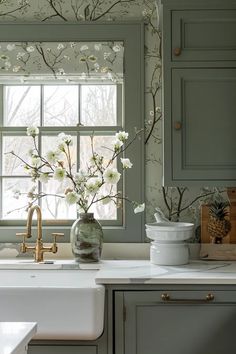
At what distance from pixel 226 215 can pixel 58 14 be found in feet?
4.93

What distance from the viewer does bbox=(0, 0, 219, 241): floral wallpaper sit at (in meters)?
2.91

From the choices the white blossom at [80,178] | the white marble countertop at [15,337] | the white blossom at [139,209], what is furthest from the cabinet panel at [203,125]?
A: the white marble countertop at [15,337]

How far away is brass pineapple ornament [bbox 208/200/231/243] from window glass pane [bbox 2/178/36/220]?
108 cm

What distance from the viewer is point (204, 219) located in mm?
2830

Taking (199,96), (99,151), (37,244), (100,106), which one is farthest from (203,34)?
(37,244)

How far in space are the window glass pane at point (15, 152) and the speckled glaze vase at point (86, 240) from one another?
60cm

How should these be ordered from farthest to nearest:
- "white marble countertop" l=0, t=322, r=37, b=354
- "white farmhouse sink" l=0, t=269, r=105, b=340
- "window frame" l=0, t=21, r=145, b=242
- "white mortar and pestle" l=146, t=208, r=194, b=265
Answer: "window frame" l=0, t=21, r=145, b=242 < "white mortar and pestle" l=146, t=208, r=194, b=265 < "white farmhouse sink" l=0, t=269, r=105, b=340 < "white marble countertop" l=0, t=322, r=37, b=354

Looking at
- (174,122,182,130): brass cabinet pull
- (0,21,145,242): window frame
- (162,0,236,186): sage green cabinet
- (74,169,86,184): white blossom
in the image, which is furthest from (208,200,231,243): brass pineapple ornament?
(74,169,86,184): white blossom

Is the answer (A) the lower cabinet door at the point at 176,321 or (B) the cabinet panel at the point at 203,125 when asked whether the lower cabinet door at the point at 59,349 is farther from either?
(B) the cabinet panel at the point at 203,125

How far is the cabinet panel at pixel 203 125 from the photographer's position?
258 centimetres

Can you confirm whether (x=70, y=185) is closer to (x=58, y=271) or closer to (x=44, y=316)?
(x=58, y=271)

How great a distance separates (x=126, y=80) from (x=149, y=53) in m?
0.21

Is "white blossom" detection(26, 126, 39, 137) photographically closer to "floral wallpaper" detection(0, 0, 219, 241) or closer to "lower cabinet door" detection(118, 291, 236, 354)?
"floral wallpaper" detection(0, 0, 219, 241)

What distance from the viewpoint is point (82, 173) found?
2.68 metres
